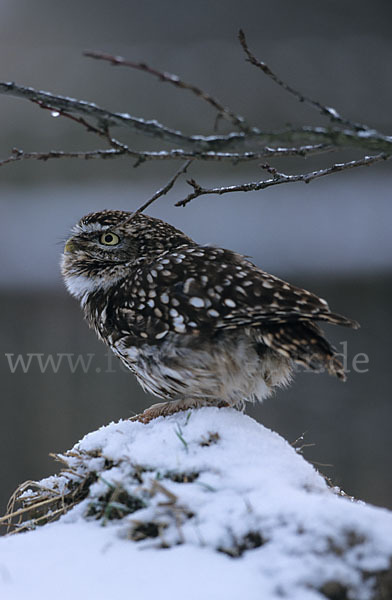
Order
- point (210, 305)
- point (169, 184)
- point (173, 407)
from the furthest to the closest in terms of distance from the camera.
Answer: point (173, 407) < point (210, 305) < point (169, 184)

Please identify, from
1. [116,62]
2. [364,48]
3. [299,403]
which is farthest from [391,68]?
[116,62]

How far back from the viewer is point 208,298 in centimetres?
228

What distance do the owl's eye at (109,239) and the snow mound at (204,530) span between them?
3.37ft

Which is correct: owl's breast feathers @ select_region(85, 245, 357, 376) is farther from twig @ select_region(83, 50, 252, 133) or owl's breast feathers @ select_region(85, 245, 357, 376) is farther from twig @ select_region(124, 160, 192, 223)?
twig @ select_region(83, 50, 252, 133)

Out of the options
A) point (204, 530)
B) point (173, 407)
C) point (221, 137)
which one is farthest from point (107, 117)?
point (173, 407)

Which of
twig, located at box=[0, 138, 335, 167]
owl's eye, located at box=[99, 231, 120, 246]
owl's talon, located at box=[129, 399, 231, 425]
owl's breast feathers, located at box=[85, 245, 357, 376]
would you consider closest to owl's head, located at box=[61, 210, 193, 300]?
owl's eye, located at box=[99, 231, 120, 246]

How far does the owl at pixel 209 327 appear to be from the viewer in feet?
7.12

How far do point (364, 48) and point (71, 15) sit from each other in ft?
11.5

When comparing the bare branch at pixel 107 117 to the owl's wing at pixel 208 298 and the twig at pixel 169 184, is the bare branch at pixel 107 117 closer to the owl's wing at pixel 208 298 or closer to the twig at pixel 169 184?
the twig at pixel 169 184

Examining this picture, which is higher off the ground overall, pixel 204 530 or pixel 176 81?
pixel 176 81

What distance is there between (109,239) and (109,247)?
39 mm

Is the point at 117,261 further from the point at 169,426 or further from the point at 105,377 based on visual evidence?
the point at 105,377

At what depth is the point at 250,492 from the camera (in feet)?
5.62

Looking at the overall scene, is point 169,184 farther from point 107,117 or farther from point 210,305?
point 210,305
